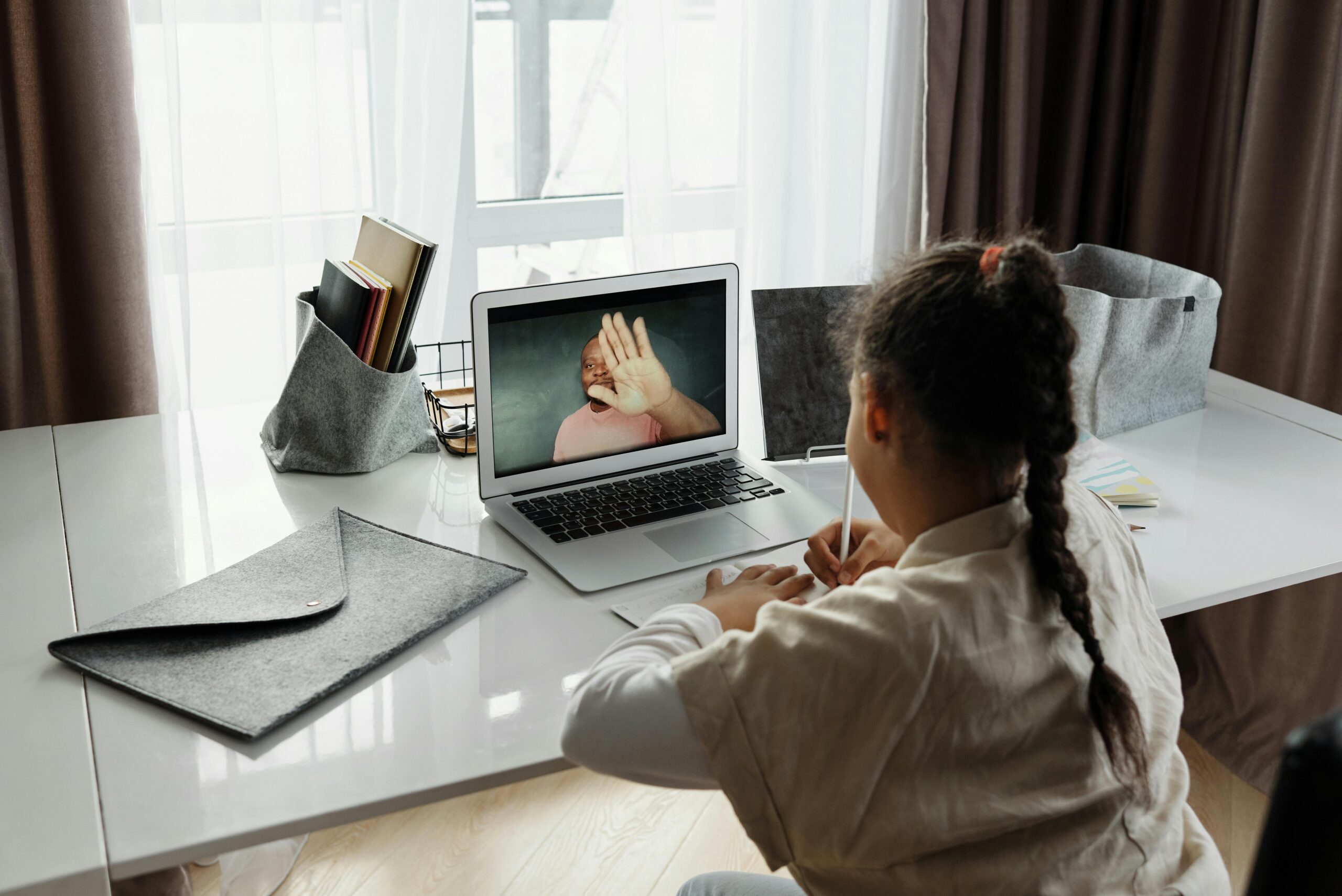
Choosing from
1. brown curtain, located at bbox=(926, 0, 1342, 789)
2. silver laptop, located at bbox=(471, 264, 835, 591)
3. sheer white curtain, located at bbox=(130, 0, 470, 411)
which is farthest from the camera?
brown curtain, located at bbox=(926, 0, 1342, 789)

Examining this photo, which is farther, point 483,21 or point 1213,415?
point 483,21

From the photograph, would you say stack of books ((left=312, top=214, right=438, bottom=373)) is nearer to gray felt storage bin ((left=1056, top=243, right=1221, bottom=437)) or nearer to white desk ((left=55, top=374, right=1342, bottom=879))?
white desk ((left=55, top=374, right=1342, bottom=879))

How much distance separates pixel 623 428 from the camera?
1.34m

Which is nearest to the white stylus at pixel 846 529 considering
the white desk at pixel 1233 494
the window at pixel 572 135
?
the white desk at pixel 1233 494

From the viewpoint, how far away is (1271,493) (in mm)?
1364

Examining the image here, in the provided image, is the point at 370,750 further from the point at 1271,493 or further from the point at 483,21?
the point at 483,21

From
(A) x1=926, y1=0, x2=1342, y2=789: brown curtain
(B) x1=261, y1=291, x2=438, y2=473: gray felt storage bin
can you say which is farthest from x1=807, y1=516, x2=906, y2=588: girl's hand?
(A) x1=926, y1=0, x2=1342, y2=789: brown curtain

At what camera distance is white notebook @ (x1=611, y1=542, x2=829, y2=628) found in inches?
42.4

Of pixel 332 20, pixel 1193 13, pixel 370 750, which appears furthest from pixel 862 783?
pixel 1193 13

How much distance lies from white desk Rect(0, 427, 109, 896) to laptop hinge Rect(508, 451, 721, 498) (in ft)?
1.56

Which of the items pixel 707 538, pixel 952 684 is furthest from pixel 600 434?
pixel 952 684

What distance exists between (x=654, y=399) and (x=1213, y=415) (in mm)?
839

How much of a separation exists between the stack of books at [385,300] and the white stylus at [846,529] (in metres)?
0.56

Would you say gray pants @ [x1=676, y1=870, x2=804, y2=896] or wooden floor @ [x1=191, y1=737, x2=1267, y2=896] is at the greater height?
gray pants @ [x1=676, y1=870, x2=804, y2=896]
